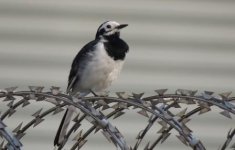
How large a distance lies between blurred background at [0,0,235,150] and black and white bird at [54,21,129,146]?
0.50m

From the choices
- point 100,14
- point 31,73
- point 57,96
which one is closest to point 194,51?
point 100,14

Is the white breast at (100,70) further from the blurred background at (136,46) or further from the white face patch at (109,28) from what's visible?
the blurred background at (136,46)

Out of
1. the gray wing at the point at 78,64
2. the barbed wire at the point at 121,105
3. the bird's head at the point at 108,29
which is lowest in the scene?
the barbed wire at the point at 121,105

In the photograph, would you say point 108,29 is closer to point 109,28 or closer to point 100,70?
point 109,28

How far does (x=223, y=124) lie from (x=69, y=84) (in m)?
1.41

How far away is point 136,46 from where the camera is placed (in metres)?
7.55

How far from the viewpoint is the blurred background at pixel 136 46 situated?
7.35m

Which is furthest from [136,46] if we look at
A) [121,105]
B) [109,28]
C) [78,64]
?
[121,105]

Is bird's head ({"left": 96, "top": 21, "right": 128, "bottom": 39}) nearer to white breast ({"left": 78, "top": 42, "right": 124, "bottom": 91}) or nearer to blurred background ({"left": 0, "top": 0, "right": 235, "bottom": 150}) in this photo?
white breast ({"left": 78, "top": 42, "right": 124, "bottom": 91})

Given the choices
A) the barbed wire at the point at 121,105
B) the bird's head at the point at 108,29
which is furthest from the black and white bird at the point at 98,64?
the barbed wire at the point at 121,105

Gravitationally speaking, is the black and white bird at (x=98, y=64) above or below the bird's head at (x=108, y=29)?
below

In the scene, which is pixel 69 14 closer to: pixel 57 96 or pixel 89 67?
pixel 89 67

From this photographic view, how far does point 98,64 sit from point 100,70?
5 centimetres

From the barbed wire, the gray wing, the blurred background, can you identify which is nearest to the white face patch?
the gray wing
